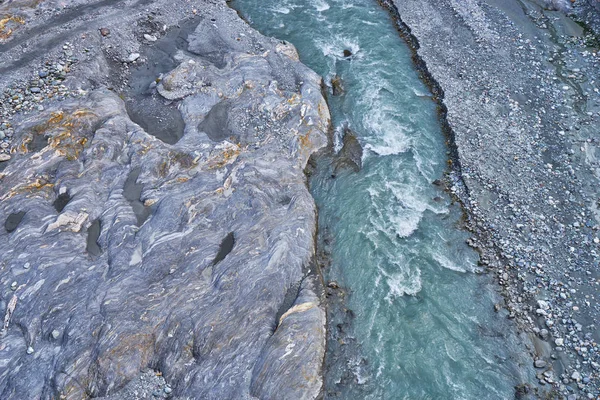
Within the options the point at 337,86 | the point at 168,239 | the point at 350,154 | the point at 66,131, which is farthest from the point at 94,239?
the point at 337,86

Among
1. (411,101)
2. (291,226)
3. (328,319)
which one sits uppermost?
(411,101)

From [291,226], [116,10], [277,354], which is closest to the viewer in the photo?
[277,354]

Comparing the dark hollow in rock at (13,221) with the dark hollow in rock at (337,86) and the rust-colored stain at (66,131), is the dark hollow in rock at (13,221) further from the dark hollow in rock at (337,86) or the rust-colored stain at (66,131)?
the dark hollow in rock at (337,86)

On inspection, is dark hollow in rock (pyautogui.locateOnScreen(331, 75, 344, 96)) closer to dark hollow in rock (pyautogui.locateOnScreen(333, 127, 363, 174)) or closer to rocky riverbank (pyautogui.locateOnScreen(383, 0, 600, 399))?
dark hollow in rock (pyautogui.locateOnScreen(333, 127, 363, 174))

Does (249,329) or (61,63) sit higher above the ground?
(61,63)

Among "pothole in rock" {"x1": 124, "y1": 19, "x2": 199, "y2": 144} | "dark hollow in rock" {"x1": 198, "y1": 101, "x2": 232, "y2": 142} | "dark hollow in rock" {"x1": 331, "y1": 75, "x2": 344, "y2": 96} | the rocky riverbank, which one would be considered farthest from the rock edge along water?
the rocky riverbank

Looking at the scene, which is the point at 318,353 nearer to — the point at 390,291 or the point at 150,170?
the point at 390,291

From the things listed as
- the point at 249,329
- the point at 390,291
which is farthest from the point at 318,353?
the point at 390,291
